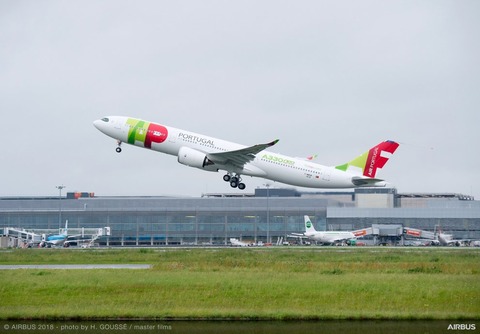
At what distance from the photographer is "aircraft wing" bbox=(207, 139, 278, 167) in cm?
6494

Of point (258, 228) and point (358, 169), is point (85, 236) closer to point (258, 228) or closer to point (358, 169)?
point (258, 228)

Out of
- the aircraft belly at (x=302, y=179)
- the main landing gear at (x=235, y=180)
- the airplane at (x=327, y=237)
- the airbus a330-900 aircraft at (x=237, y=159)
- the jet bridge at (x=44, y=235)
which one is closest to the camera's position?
the airbus a330-900 aircraft at (x=237, y=159)

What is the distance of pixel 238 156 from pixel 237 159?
67cm

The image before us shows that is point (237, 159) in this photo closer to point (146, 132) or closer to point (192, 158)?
point (192, 158)

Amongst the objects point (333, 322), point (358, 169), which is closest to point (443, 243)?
point (358, 169)

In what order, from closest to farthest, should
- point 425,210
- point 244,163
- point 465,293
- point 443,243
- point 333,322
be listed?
1. point 333,322
2. point 465,293
3. point 244,163
4. point 443,243
5. point 425,210

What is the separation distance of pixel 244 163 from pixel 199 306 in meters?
33.7

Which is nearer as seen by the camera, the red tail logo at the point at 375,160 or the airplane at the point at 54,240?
the red tail logo at the point at 375,160

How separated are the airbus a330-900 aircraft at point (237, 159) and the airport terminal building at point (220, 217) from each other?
2334 inches

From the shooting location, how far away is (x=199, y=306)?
114 feet

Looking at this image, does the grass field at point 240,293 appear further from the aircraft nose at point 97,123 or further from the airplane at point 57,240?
the airplane at point 57,240

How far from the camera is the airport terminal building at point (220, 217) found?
13025 cm

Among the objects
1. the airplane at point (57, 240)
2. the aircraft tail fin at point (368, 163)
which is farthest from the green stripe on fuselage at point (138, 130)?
the airplane at point (57, 240)

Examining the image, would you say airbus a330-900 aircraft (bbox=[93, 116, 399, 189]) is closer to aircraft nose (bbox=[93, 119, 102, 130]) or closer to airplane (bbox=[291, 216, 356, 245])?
aircraft nose (bbox=[93, 119, 102, 130])
